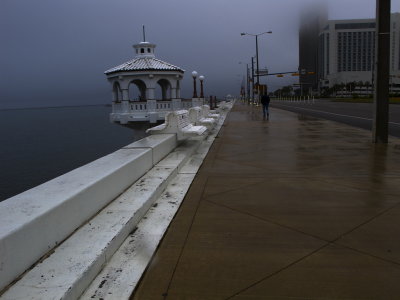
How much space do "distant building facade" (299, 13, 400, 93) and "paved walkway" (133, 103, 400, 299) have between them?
96554 millimetres

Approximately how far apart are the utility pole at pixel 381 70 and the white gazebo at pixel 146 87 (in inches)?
799

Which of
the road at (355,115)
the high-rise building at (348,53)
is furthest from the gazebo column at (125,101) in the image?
the high-rise building at (348,53)

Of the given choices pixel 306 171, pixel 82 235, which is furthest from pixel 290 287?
pixel 306 171

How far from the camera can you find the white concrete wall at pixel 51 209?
108 inches

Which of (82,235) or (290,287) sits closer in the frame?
(290,287)

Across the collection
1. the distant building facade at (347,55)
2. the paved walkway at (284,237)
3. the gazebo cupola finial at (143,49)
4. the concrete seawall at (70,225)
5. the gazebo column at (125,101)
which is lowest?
the paved walkway at (284,237)

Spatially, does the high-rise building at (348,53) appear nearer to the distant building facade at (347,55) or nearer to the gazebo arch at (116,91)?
the distant building facade at (347,55)

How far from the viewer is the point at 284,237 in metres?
4.05

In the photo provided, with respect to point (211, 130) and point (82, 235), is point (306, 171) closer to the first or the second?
point (82, 235)

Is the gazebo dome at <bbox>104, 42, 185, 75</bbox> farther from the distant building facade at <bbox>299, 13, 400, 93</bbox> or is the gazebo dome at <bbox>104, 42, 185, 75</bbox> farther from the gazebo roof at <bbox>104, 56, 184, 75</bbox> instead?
the distant building facade at <bbox>299, 13, 400, 93</bbox>

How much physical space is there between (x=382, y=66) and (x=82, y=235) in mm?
9485

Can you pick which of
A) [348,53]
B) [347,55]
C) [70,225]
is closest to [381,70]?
[70,225]

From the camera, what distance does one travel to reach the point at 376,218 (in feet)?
15.0

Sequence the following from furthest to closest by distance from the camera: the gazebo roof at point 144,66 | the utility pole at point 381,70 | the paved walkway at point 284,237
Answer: the gazebo roof at point 144,66 < the utility pole at point 381,70 < the paved walkway at point 284,237
